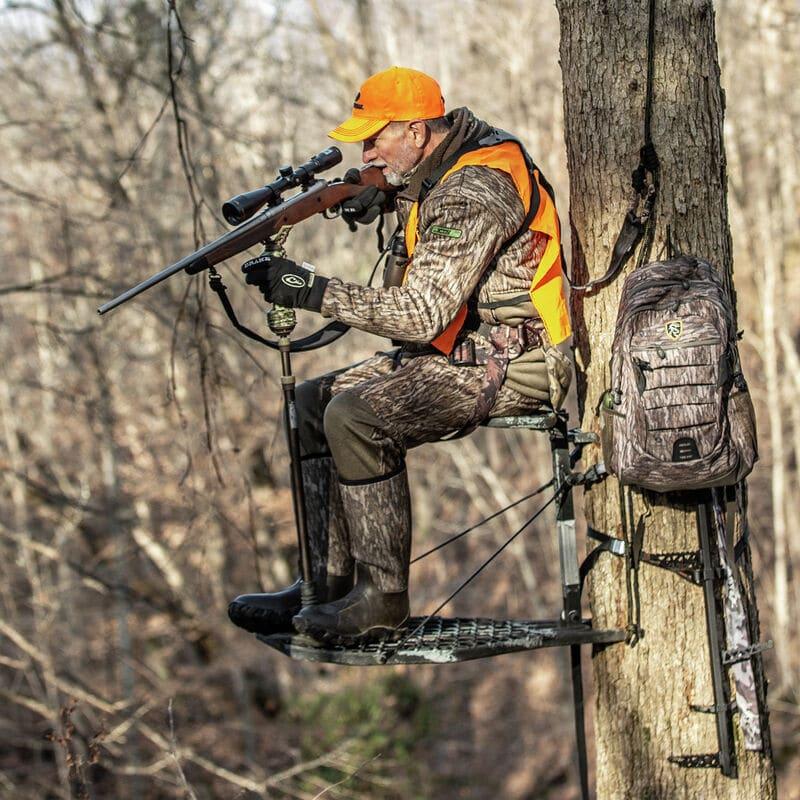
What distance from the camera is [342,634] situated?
4.07 metres

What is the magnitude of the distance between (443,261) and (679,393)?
36.8 inches

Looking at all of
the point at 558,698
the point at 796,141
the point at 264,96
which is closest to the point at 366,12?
the point at 264,96

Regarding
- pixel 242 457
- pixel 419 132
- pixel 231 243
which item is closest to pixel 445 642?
pixel 231 243

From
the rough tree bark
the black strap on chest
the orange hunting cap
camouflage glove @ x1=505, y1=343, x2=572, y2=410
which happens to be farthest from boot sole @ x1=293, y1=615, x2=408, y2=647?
the orange hunting cap

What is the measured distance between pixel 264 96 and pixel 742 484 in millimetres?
12128

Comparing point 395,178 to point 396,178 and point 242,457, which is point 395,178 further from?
point 242,457

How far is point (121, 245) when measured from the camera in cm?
1059

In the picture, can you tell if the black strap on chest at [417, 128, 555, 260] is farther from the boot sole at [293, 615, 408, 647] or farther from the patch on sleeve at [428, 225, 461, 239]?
the boot sole at [293, 615, 408, 647]

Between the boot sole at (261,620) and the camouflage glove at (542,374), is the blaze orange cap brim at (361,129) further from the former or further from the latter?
the boot sole at (261,620)

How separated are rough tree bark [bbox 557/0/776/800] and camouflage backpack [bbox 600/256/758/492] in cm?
53

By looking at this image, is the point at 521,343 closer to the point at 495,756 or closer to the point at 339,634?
the point at 339,634

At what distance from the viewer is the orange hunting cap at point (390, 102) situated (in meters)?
4.04

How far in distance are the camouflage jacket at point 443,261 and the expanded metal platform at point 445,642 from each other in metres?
1.11

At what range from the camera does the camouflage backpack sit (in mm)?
3439
